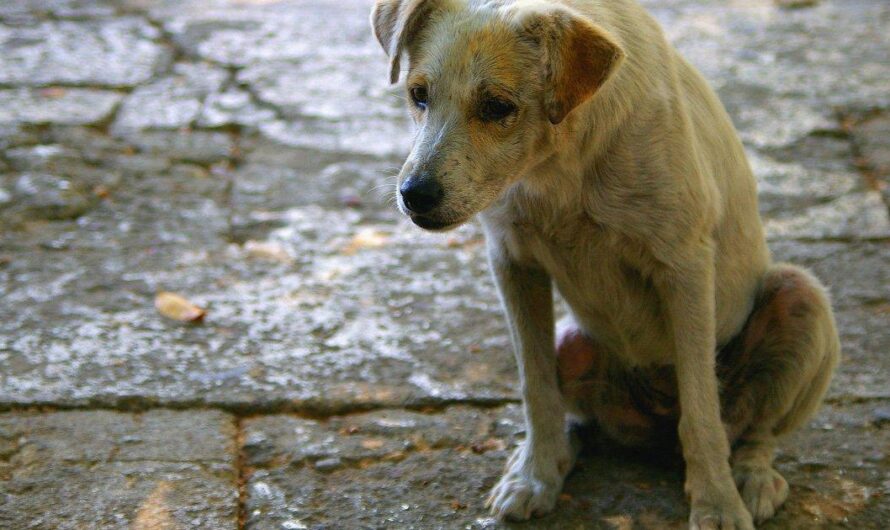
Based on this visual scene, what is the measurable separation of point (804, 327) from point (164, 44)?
4.72m

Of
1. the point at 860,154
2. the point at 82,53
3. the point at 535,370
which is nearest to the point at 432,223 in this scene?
the point at 535,370

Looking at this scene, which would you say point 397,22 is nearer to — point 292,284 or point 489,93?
point 489,93

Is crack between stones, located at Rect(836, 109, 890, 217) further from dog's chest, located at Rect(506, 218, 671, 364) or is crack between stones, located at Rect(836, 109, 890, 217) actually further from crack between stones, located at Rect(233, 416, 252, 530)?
crack between stones, located at Rect(233, 416, 252, 530)

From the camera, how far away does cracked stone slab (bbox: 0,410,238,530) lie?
2740 millimetres

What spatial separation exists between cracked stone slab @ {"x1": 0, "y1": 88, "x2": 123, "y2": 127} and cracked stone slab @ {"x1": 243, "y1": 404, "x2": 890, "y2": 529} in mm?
2782

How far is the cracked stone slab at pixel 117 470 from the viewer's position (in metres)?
2.74

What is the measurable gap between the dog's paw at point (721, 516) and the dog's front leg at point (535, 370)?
376mm

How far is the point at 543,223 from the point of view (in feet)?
8.91

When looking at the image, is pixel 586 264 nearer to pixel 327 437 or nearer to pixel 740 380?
pixel 740 380

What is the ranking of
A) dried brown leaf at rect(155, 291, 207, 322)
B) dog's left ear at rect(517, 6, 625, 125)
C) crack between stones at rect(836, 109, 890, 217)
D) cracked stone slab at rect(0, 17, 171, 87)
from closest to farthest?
dog's left ear at rect(517, 6, 625, 125), dried brown leaf at rect(155, 291, 207, 322), crack between stones at rect(836, 109, 890, 217), cracked stone slab at rect(0, 17, 171, 87)

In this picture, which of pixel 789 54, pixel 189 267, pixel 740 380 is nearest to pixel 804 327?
pixel 740 380

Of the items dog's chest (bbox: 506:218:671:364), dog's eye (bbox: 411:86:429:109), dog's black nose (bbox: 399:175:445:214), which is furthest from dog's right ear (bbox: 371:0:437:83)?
dog's chest (bbox: 506:218:671:364)

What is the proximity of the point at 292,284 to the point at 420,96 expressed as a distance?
1585 mm

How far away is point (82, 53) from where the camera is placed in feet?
20.5
